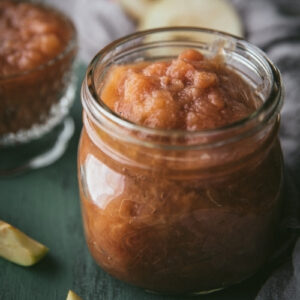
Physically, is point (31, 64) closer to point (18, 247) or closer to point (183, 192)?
point (18, 247)

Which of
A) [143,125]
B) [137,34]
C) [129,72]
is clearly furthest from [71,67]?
[143,125]

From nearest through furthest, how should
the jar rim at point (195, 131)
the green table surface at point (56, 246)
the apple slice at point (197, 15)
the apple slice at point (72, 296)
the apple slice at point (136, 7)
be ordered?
the jar rim at point (195, 131) < the apple slice at point (72, 296) < the green table surface at point (56, 246) < the apple slice at point (197, 15) < the apple slice at point (136, 7)

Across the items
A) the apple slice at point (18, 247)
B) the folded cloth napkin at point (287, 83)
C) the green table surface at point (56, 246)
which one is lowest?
the folded cloth napkin at point (287, 83)

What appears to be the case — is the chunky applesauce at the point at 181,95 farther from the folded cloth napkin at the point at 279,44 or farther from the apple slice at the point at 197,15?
the apple slice at the point at 197,15

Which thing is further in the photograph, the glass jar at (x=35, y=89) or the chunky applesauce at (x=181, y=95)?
the glass jar at (x=35, y=89)

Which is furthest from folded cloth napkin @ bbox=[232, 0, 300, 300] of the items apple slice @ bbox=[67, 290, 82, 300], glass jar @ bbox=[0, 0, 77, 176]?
glass jar @ bbox=[0, 0, 77, 176]

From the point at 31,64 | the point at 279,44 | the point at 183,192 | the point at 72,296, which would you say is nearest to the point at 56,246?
the point at 72,296

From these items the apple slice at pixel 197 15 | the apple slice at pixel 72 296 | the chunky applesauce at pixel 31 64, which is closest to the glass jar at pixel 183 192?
the apple slice at pixel 72 296
